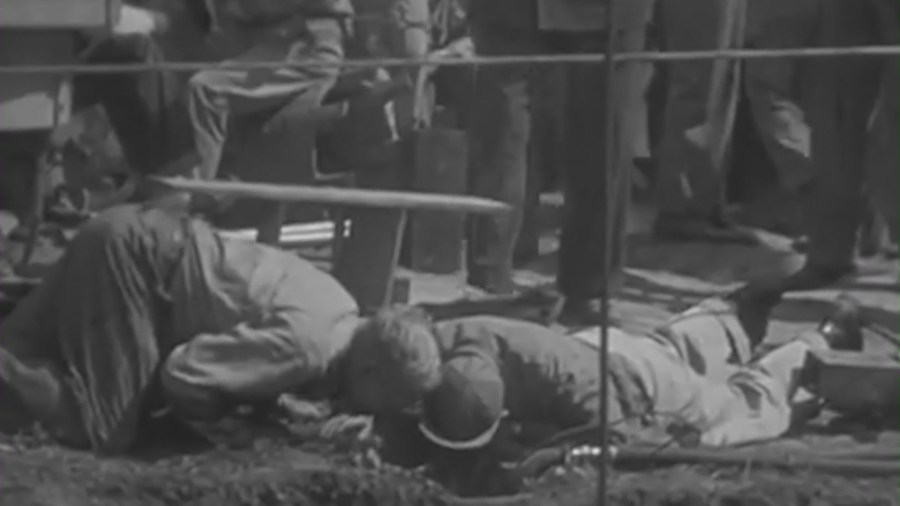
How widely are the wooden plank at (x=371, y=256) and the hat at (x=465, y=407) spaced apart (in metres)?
0.97

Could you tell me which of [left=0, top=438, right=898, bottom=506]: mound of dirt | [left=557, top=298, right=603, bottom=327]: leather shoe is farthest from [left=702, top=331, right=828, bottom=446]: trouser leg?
[left=557, top=298, right=603, bottom=327]: leather shoe

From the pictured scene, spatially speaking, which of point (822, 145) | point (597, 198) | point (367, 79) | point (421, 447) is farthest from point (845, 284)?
point (421, 447)

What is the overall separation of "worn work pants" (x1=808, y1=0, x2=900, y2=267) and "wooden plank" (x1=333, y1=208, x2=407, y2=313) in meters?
1.09

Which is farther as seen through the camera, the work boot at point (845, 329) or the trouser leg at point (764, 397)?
the work boot at point (845, 329)

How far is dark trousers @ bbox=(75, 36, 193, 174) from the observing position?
7023mm

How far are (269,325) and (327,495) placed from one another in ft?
1.88

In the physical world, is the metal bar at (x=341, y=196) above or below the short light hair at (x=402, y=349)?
above

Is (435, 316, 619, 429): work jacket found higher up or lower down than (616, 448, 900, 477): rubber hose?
higher up

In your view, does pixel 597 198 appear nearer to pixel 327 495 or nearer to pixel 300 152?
pixel 300 152

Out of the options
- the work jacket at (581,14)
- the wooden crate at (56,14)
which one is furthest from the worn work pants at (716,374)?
the wooden crate at (56,14)

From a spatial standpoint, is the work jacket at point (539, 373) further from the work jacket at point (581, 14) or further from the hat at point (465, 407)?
the work jacket at point (581, 14)

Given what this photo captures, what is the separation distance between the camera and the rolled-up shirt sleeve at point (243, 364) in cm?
553

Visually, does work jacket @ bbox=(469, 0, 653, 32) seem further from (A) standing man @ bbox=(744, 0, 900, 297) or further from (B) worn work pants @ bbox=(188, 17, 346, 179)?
(B) worn work pants @ bbox=(188, 17, 346, 179)

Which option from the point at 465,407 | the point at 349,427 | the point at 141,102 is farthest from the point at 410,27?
the point at 465,407
